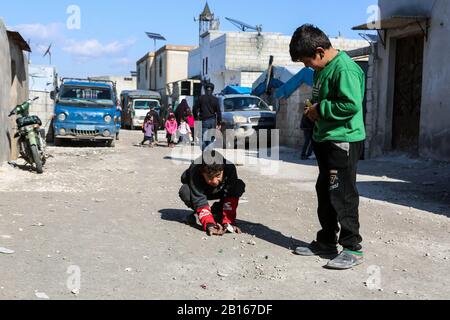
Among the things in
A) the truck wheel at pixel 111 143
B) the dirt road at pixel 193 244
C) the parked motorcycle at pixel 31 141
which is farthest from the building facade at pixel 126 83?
the dirt road at pixel 193 244

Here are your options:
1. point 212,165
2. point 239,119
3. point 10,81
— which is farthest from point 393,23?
point 212,165

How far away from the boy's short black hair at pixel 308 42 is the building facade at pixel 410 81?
7751 millimetres

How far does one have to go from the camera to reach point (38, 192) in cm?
786

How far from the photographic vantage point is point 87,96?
17547 mm

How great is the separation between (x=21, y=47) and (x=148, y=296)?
11.4 m

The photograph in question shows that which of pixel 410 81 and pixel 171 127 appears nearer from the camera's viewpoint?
pixel 410 81

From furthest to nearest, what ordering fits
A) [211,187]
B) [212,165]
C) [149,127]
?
1. [149,127]
2. [211,187]
3. [212,165]

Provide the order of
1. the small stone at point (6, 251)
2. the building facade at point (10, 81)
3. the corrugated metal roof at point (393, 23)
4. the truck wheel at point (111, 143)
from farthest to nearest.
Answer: the truck wheel at point (111, 143)
the corrugated metal roof at point (393, 23)
the building facade at point (10, 81)
the small stone at point (6, 251)

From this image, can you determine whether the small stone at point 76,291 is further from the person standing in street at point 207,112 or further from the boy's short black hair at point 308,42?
the person standing in street at point 207,112

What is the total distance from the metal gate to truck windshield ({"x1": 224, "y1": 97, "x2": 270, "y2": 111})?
6502 mm

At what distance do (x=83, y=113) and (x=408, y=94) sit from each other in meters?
9.36

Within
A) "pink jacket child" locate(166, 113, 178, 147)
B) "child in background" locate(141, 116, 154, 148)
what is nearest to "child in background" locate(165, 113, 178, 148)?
"pink jacket child" locate(166, 113, 178, 147)

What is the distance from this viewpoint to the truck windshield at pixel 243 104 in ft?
62.0

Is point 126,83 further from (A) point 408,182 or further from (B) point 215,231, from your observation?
(B) point 215,231
